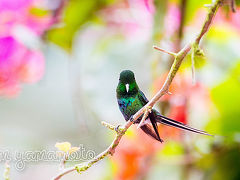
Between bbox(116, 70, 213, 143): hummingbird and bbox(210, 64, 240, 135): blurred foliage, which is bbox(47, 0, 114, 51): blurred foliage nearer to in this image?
bbox(210, 64, 240, 135): blurred foliage

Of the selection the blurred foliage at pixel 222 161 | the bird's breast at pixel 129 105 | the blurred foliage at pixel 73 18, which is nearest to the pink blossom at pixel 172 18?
the blurred foliage at pixel 73 18

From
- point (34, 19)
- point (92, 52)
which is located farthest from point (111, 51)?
point (34, 19)

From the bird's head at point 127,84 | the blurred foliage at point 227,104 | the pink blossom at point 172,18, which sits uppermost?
the bird's head at point 127,84

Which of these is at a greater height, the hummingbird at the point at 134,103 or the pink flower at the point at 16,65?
the hummingbird at the point at 134,103

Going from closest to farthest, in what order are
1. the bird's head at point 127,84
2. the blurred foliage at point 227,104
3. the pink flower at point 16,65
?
the bird's head at point 127,84 → the pink flower at point 16,65 → the blurred foliage at point 227,104

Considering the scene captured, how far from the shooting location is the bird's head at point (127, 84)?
0.99 ft

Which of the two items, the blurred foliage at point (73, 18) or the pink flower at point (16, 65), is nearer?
the pink flower at point (16, 65)

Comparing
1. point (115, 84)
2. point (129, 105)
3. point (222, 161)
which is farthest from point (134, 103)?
point (222, 161)

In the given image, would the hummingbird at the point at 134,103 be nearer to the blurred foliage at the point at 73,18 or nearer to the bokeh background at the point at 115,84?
the bokeh background at the point at 115,84

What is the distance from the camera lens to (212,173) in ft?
2.54

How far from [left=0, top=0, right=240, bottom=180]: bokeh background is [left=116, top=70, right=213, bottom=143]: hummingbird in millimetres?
248

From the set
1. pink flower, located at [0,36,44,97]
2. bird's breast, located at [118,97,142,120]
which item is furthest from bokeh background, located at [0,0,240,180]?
bird's breast, located at [118,97,142,120]

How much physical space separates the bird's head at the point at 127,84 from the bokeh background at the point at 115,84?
0.87ft

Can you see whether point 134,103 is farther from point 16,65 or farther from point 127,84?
point 16,65
